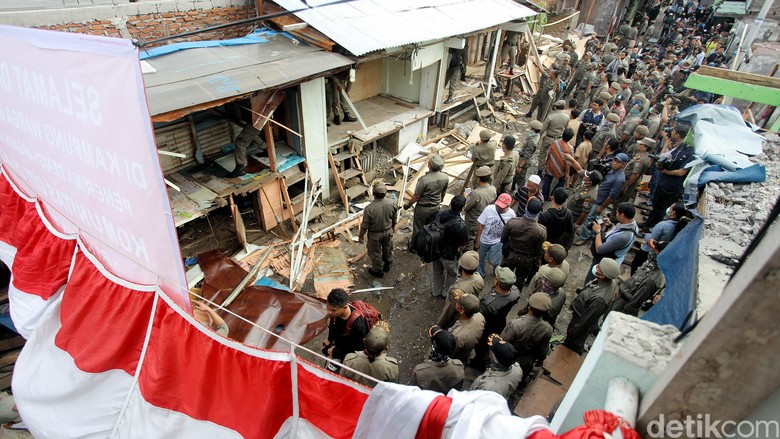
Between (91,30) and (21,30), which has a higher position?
(21,30)

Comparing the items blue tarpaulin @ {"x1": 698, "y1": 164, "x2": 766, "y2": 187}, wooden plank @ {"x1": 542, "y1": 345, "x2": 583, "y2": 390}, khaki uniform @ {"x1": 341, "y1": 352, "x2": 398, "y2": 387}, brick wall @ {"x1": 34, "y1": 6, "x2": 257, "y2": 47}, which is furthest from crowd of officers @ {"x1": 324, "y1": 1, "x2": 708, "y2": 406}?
brick wall @ {"x1": 34, "y1": 6, "x2": 257, "y2": 47}

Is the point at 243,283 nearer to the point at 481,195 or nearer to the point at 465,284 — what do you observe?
the point at 465,284

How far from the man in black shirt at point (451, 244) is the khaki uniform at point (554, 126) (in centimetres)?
445

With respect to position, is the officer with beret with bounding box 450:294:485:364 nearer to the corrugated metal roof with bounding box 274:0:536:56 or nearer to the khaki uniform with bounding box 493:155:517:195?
the khaki uniform with bounding box 493:155:517:195

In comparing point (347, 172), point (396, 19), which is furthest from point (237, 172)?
point (396, 19)

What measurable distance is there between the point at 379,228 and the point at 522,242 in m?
2.43

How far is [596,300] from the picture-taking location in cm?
491

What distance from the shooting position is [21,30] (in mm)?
2602

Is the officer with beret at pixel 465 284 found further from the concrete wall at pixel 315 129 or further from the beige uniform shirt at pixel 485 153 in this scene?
the concrete wall at pixel 315 129

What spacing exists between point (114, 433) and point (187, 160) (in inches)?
241

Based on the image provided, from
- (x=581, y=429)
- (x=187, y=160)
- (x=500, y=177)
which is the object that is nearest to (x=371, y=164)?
(x=500, y=177)

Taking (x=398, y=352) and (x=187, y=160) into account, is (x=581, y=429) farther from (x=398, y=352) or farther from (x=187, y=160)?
(x=187, y=160)

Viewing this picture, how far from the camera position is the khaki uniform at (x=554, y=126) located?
30.8 feet

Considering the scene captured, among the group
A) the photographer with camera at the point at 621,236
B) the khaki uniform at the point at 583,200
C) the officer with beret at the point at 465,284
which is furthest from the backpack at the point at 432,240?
the khaki uniform at the point at 583,200
